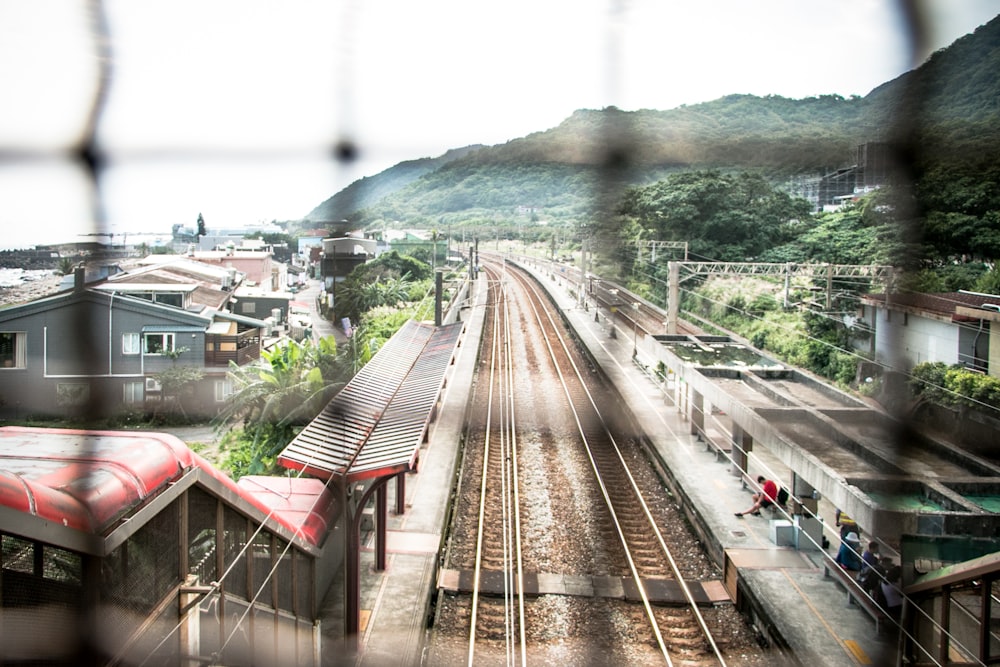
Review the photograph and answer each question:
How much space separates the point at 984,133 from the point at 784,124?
34 centimetres

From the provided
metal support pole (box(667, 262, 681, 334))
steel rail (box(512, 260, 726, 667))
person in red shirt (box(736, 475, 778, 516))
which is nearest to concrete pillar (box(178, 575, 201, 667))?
steel rail (box(512, 260, 726, 667))

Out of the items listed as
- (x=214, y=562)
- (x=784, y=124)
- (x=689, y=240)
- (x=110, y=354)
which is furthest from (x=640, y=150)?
(x=689, y=240)

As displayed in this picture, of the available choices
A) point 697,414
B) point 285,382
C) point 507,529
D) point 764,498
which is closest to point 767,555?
point 764,498

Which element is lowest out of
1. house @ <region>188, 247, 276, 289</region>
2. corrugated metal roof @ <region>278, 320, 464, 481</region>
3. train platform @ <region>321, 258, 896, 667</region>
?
train platform @ <region>321, 258, 896, 667</region>

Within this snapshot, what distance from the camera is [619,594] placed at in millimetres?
3787

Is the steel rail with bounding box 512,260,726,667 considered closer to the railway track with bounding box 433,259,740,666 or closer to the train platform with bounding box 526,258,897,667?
the railway track with bounding box 433,259,740,666

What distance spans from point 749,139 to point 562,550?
3.40 meters

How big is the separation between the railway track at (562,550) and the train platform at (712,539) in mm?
194

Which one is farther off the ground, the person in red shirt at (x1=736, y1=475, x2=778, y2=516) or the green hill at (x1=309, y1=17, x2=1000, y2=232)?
the green hill at (x1=309, y1=17, x2=1000, y2=232)

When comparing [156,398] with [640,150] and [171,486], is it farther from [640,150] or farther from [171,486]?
[640,150]

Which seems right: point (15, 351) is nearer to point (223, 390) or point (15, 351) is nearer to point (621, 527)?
point (223, 390)

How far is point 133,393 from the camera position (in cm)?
113

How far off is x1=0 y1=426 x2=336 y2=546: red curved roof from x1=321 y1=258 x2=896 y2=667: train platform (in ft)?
3.05

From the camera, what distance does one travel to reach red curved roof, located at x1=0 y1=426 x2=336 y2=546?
0.70 meters
